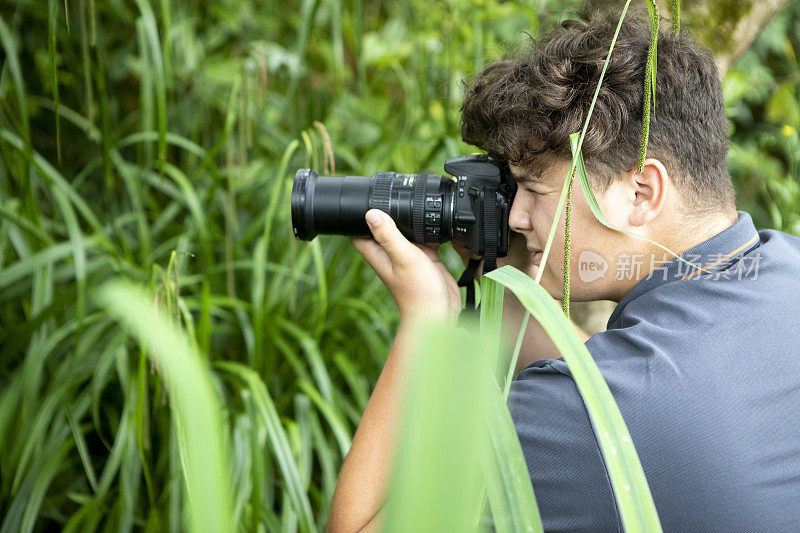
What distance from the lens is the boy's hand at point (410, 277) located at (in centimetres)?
85

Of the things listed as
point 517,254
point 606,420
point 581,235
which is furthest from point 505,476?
point 517,254

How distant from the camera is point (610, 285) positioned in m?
0.80

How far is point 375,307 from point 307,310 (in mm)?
131

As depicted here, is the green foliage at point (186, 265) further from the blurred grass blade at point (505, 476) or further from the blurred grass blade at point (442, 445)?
the blurred grass blade at point (442, 445)

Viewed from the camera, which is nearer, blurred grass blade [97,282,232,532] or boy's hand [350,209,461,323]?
blurred grass blade [97,282,232,532]

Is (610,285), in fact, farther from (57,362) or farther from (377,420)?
(57,362)

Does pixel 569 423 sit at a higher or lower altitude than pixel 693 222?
lower

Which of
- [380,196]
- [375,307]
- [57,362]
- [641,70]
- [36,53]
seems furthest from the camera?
[36,53]

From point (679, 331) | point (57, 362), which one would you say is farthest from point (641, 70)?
point (57, 362)

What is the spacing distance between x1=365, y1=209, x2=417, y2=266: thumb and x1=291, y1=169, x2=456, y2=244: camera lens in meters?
0.03

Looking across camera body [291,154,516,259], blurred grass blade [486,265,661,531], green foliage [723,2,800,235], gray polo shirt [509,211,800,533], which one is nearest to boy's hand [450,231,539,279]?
camera body [291,154,516,259]

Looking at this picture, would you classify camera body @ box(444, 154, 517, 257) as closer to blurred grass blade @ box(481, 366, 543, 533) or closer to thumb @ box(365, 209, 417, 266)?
thumb @ box(365, 209, 417, 266)

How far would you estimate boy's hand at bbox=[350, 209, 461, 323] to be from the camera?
0.85 metres

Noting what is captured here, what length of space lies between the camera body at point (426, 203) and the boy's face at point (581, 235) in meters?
0.06
